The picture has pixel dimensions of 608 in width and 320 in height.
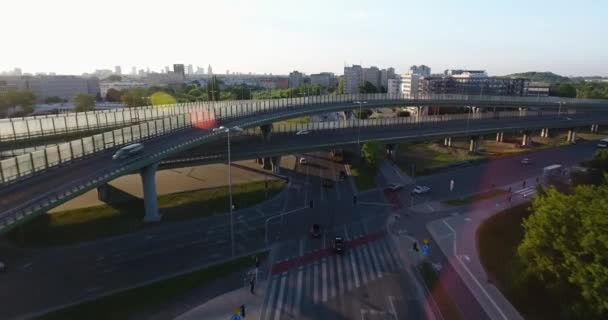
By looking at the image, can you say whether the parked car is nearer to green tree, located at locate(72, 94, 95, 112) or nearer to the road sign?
the road sign

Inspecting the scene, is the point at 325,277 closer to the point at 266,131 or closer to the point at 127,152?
the point at 127,152

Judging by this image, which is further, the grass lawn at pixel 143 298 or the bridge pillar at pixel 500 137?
Result: the bridge pillar at pixel 500 137

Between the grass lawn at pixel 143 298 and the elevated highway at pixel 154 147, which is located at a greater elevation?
the elevated highway at pixel 154 147

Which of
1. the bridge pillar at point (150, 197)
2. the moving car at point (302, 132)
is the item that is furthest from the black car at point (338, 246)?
the moving car at point (302, 132)

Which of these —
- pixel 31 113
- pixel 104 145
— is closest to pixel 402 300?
pixel 104 145

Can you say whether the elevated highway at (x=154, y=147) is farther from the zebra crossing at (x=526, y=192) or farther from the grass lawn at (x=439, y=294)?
the grass lawn at (x=439, y=294)

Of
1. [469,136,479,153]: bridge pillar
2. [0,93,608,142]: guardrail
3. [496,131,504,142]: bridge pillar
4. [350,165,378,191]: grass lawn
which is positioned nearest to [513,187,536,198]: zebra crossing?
[350,165,378,191]: grass lawn

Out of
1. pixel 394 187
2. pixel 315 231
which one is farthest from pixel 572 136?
pixel 315 231
